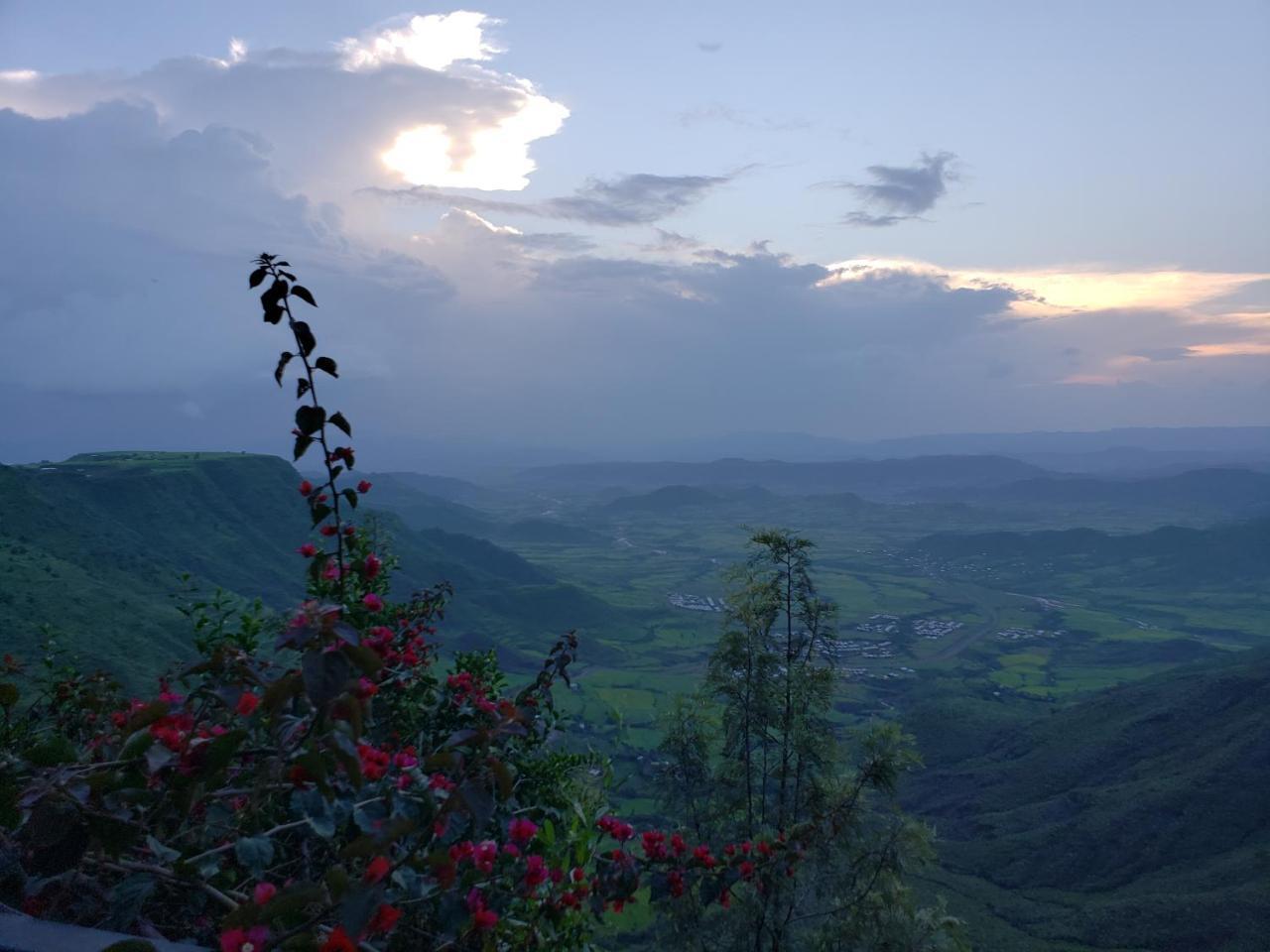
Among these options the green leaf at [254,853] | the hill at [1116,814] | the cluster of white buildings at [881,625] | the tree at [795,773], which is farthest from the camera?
the cluster of white buildings at [881,625]

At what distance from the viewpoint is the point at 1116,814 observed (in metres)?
46.0

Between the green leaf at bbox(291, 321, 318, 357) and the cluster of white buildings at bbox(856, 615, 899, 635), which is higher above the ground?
the green leaf at bbox(291, 321, 318, 357)

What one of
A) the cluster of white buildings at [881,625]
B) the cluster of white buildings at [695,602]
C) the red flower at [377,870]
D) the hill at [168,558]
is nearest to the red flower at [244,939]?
the red flower at [377,870]

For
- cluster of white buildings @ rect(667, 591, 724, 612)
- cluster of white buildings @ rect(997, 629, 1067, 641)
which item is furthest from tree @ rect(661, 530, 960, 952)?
cluster of white buildings @ rect(667, 591, 724, 612)

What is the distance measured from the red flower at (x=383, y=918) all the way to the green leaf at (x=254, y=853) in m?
0.38

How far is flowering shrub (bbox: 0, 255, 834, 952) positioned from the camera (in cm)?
235

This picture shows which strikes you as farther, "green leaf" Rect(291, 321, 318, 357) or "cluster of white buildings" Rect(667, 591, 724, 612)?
"cluster of white buildings" Rect(667, 591, 724, 612)

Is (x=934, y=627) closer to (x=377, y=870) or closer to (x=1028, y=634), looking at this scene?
(x=1028, y=634)

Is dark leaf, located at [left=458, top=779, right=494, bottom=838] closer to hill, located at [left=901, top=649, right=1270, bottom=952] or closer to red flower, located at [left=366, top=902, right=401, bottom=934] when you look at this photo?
red flower, located at [left=366, top=902, right=401, bottom=934]

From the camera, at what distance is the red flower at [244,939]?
209cm

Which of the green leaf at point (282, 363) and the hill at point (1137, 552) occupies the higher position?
the green leaf at point (282, 363)

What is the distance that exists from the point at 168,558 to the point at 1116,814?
267 feet

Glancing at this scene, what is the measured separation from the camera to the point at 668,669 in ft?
296

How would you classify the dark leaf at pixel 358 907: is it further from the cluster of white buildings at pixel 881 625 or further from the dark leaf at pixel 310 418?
the cluster of white buildings at pixel 881 625
